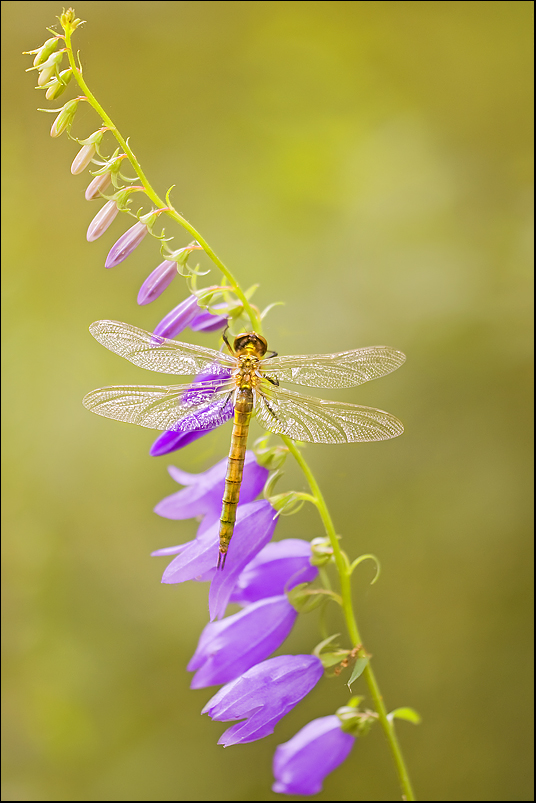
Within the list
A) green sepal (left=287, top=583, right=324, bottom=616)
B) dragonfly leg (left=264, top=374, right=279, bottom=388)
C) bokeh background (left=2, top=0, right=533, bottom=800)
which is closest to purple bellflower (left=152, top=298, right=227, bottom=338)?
dragonfly leg (left=264, top=374, right=279, bottom=388)

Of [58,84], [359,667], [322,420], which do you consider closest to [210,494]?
[322,420]

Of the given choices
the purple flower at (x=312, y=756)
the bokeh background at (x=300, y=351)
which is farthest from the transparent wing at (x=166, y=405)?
the bokeh background at (x=300, y=351)

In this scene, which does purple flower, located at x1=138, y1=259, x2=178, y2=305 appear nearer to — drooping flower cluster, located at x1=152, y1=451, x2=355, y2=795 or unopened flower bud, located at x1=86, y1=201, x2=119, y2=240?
unopened flower bud, located at x1=86, y1=201, x2=119, y2=240

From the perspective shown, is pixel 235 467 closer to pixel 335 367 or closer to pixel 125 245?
pixel 335 367

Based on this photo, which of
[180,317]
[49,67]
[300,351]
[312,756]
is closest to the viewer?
[49,67]

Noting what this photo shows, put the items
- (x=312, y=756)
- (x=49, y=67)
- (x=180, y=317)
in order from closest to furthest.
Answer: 1. (x=49, y=67)
2. (x=180, y=317)
3. (x=312, y=756)

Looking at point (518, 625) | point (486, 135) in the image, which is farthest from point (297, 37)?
point (518, 625)
